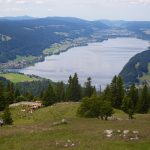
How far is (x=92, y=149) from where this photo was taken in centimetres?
3144

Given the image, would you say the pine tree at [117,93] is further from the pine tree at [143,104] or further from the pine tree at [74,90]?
the pine tree at [74,90]

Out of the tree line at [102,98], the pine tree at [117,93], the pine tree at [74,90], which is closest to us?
the tree line at [102,98]

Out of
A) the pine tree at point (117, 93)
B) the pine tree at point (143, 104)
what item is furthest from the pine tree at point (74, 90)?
the pine tree at point (143, 104)

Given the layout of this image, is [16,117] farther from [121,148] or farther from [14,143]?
[121,148]

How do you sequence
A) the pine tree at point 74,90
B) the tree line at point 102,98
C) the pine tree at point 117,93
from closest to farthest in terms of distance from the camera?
the tree line at point 102,98
the pine tree at point 117,93
the pine tree at point 74,90

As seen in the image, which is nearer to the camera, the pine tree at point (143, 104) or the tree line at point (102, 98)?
the tree line at point (102, 98)

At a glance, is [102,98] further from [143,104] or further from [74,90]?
[74,90]

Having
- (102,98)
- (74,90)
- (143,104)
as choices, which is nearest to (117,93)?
(143,104)

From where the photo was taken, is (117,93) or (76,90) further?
(76,90)

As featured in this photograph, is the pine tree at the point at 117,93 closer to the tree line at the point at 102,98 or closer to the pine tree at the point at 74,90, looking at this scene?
the tree line at the point at 102,98

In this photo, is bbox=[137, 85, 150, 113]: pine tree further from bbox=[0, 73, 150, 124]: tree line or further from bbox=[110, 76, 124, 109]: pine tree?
bbox=[110, 76, 124, 109]: pine tree

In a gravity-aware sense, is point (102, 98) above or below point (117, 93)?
above

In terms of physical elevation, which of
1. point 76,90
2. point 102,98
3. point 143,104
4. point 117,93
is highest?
point 102,98

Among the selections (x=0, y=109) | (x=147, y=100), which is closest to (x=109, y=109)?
(x=147, y=100)
